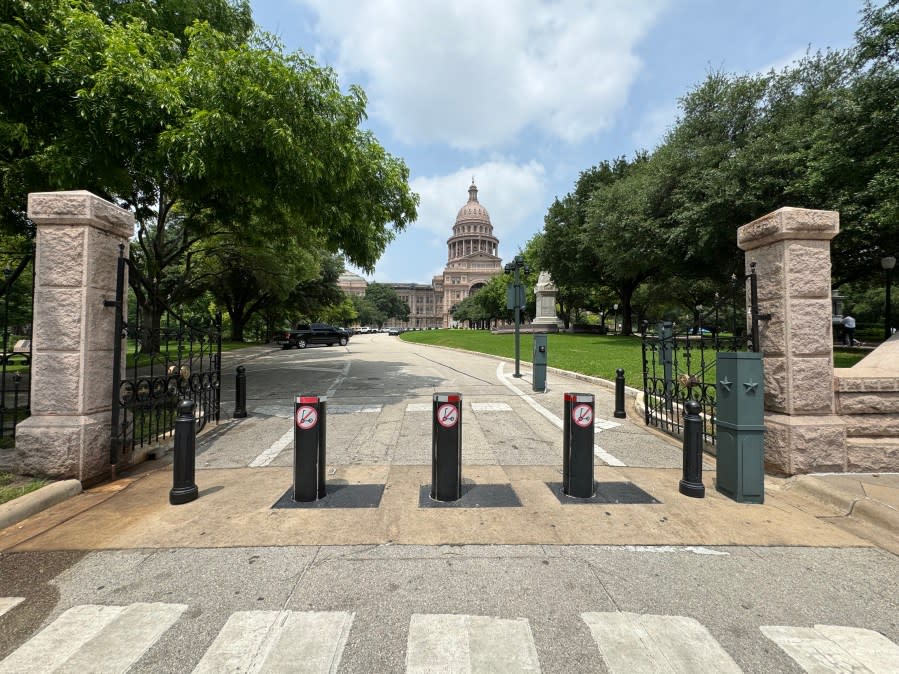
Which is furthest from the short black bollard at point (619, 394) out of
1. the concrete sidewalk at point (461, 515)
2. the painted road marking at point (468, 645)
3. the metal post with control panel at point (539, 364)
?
the painted road marking at point (468, 645)

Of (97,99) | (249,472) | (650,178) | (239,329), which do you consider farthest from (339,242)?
(239,329)

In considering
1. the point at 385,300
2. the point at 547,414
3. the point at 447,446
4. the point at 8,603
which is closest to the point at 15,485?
the point at 8,603

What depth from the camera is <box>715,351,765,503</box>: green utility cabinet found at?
4316 mm

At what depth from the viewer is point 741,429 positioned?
4371 millimetres

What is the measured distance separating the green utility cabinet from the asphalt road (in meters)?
0.23

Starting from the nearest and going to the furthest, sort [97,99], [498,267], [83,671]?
1. [83,671]
2. [97,99]
3. [498,267]

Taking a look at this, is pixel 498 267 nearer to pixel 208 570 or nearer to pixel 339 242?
pixel 339 242

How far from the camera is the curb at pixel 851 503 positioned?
12.1 feet

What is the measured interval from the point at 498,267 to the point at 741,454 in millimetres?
141366

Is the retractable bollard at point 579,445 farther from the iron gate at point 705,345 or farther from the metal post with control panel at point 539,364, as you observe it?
the metal post with control panel at point 539,364

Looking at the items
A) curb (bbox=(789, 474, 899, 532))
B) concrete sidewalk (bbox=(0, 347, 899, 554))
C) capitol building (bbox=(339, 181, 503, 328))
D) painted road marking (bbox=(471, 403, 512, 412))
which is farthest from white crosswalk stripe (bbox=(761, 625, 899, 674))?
capitol building (bbox=(339, 181, 503, 328))

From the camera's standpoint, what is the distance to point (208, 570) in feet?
9.95

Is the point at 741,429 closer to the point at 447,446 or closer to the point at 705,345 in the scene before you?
the point at 705,345

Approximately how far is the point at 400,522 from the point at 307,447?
126 cm
